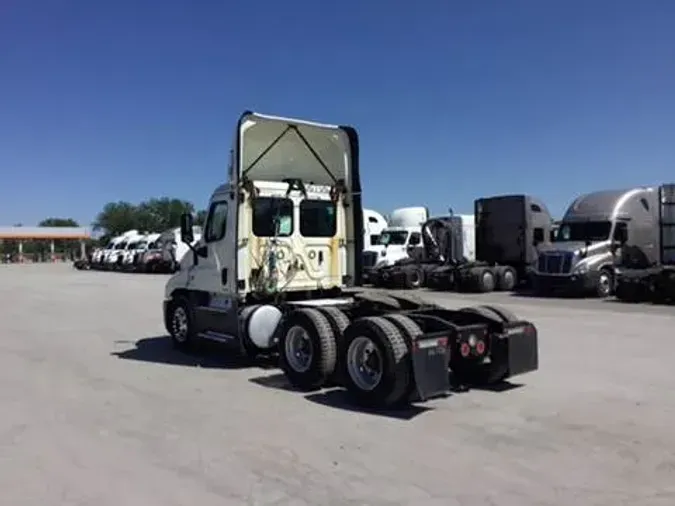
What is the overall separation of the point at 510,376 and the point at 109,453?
4.81m

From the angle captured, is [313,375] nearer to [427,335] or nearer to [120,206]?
[427,335]

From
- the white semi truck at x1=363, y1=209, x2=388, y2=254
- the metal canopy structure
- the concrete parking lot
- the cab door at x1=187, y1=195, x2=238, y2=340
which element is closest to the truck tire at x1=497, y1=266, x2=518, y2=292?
the white semi truck at x1=363, y1=209, x2=388, y2=254

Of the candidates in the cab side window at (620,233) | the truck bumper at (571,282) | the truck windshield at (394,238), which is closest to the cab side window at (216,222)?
the truck bumper at (571,282)

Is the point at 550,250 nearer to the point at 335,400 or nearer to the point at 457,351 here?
the point at 457,351

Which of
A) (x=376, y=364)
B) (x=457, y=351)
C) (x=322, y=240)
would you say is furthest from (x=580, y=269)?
(x=376, y=364)

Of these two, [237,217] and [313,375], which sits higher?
[237,217]

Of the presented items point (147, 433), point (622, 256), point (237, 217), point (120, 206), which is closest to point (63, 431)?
point (147, 433)

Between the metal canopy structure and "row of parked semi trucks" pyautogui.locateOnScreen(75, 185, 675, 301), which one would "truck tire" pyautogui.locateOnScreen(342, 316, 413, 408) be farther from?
the metal canopy structure

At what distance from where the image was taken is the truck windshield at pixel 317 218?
11750mm

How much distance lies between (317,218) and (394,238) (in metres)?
23.1

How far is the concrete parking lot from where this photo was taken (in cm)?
530

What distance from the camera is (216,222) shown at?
37.9 ft

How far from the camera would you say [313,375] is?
892 centimetres

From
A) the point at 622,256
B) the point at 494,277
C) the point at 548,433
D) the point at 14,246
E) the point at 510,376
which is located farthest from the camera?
the point at 14,246
